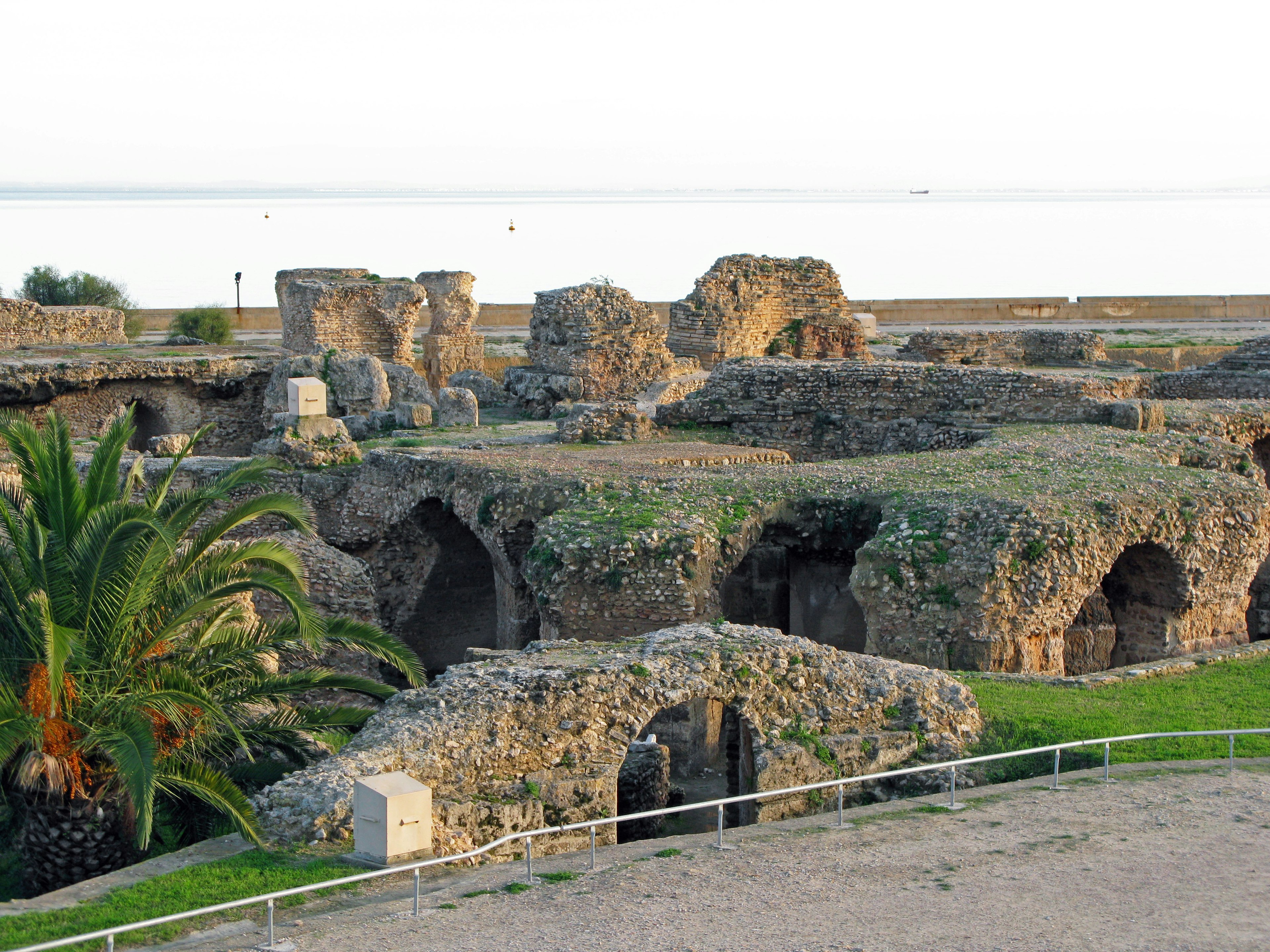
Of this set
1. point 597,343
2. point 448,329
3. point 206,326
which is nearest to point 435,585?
point 597,343

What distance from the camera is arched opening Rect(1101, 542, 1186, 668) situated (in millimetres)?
15492

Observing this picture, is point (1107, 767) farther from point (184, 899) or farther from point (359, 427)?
point (359, 427)

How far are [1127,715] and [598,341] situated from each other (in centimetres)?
1738

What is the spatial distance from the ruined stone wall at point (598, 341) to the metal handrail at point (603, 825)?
1673 centimetres

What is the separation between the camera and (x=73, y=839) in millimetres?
10367

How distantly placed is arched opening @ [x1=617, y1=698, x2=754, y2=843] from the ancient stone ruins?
4cm

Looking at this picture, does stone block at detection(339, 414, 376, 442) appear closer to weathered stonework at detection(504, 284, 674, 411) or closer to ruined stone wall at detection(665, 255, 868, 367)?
weathered stonework at detection(504, 284, 674, 411)

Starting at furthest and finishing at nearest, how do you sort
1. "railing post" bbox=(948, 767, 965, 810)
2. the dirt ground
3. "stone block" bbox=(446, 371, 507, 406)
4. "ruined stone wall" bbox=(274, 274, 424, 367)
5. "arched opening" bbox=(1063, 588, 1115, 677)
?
"ruined stone wall" bbox=(274, 274, 424, 367) < "stone block" bbox=(446, 371, 507, 406) < "arched opening" bbox=(1063, 588, 1115, 677) < "railing post" bbox=(948, 767, 965, 810) < the dirt ground

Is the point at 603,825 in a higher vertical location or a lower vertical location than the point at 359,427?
lower

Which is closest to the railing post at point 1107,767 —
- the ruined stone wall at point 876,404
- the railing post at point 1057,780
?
the railing post at point 1057,780

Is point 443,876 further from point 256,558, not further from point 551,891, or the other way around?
point 256,558

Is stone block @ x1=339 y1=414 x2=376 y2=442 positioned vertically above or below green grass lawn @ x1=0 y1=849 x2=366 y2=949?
above

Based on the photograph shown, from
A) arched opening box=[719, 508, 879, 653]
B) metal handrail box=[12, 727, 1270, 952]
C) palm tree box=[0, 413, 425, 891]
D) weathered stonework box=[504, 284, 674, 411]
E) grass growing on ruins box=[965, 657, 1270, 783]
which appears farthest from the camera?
weathered stonework box=[504, 284, 674, 411]

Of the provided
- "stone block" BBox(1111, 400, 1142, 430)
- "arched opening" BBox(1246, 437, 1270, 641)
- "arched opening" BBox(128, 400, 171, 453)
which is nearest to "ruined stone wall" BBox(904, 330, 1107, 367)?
"stone block" BBox(1111, 400, 1142, 430)
